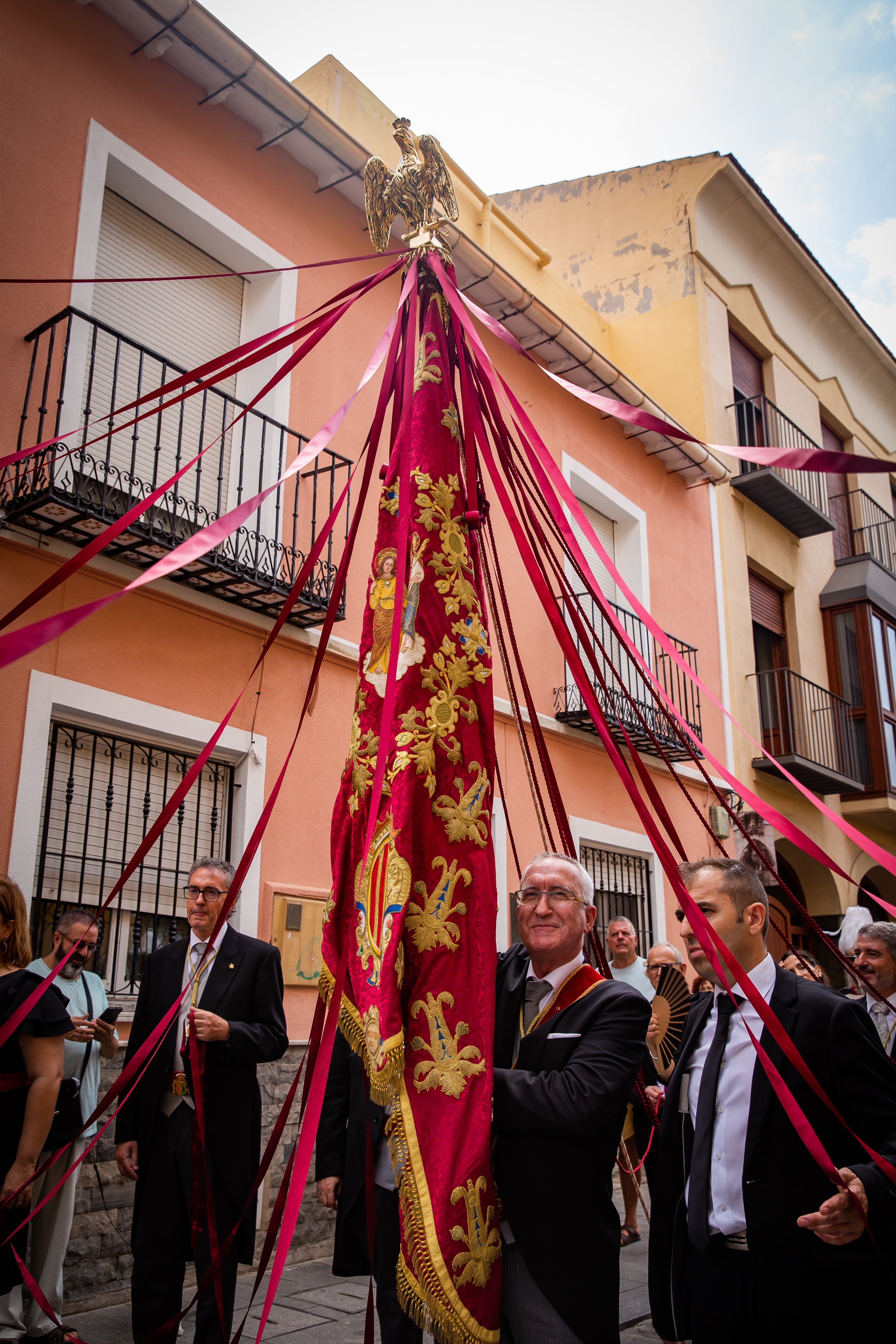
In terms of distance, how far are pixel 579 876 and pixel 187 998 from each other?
1.83 metres

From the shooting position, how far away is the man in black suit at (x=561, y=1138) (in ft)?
7.73

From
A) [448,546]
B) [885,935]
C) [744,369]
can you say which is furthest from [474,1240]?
[744,369]

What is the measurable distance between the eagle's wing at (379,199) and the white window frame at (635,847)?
23.3 ft

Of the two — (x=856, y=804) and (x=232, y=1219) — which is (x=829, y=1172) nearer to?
(x=232, y=1219)

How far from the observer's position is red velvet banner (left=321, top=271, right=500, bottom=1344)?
85.4 inches

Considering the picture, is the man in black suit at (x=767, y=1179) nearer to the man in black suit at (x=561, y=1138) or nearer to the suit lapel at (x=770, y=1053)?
the suit lapel at (x=770, y=1053)

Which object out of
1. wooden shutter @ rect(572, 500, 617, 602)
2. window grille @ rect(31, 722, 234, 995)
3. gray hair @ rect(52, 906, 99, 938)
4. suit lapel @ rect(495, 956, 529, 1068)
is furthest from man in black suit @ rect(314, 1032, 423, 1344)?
wooden shutter @ rect(572, 500, 617, 602)

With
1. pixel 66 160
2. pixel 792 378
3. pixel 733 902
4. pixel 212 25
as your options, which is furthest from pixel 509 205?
pixel 733 902

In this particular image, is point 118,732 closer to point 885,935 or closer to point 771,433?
point 885,935

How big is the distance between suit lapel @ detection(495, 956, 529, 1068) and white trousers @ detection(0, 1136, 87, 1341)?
2291 mm

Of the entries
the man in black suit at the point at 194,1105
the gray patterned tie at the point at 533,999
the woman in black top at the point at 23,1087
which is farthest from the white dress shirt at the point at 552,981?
the woman in black top at the point at 23,1087

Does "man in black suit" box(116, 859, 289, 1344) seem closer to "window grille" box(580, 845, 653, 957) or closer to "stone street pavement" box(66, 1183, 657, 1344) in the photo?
"stone street pavement" box(66, 1183, 657, 1344)

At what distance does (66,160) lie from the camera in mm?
6219

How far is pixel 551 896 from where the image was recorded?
9.21 ft
